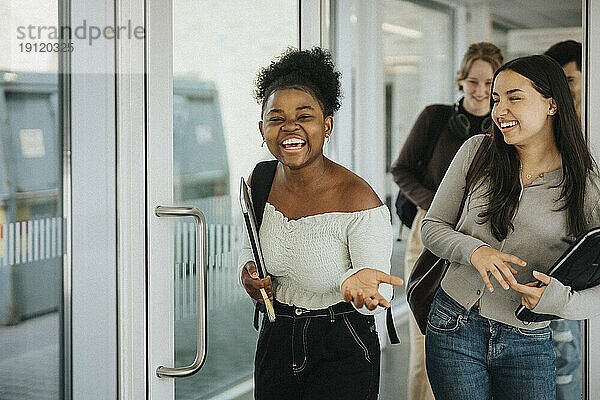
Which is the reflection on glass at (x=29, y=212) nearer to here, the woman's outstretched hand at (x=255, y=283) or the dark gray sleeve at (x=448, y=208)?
the woman's outstretched hand at (x=255, y=283)

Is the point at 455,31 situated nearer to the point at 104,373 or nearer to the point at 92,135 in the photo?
the point at 92,135

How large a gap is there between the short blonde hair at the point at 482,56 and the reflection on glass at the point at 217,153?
81cm

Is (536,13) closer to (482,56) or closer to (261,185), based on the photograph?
(482,56)

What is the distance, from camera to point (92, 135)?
211 cm

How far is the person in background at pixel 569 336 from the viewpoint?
2.82 m

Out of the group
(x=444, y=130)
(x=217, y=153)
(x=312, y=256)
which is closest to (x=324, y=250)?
(x=312, y=256)

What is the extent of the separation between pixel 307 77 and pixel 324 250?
19.9 inches

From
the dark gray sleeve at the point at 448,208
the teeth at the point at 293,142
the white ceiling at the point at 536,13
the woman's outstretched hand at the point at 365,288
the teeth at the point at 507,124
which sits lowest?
the woman's outstretched hand at the point at 365,288

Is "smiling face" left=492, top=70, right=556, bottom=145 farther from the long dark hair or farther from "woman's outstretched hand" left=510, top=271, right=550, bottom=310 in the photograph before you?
"woman's outstretched hand" left=510, top=271, right=550, bottom=310

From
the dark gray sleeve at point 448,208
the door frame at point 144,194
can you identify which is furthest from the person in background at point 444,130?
the door frame at point 144,194

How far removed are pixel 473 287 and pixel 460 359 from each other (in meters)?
0.21

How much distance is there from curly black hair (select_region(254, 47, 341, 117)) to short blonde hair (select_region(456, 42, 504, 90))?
122 cm

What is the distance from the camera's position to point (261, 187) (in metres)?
2.24

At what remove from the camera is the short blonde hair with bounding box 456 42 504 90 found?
3.24 m
